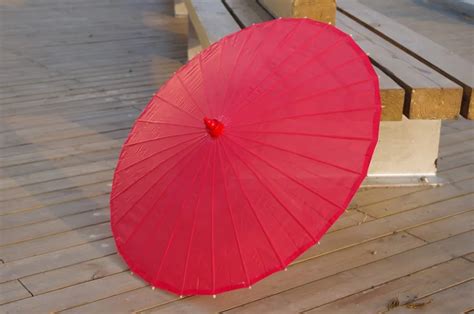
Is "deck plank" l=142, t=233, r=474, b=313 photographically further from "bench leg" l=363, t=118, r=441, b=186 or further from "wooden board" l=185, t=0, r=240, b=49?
"wooden board" l=185, t=0, r=240, b=49

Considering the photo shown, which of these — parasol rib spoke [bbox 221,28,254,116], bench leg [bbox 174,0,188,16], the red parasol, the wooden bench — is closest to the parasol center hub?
the red parasol

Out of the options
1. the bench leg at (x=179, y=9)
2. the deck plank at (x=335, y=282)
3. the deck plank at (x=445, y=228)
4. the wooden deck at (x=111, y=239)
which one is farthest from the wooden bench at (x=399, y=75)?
the bench leg at (x=179, y=9)

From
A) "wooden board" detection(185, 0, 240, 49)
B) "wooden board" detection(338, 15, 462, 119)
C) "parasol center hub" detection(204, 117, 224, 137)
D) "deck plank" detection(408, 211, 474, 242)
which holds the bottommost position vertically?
"deck plank" detection(408, 211, 474, 242)

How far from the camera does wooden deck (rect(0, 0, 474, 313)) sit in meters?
2.14

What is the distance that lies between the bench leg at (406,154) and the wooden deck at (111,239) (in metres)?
0.08

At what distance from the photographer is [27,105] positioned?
3.95 meters

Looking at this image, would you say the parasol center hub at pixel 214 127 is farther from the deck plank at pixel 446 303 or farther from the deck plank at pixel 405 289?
the deck plank at pixel 446 303

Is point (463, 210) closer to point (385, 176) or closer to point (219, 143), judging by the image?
point (385, 176)

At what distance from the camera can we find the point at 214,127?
2.05 meters

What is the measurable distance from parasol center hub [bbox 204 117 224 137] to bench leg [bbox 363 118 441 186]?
0.99 meters

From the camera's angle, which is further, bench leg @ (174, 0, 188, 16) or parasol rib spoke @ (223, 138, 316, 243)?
bench leg @ (174, 0, 188, 16)

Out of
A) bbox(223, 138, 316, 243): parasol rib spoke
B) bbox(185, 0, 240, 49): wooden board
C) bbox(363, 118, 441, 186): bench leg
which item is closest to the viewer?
bbox(223, 138, 316, 243): parasol rib spoke

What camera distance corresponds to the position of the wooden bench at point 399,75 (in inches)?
94.0

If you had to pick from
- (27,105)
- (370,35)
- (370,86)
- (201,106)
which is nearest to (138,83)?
(27,105)
